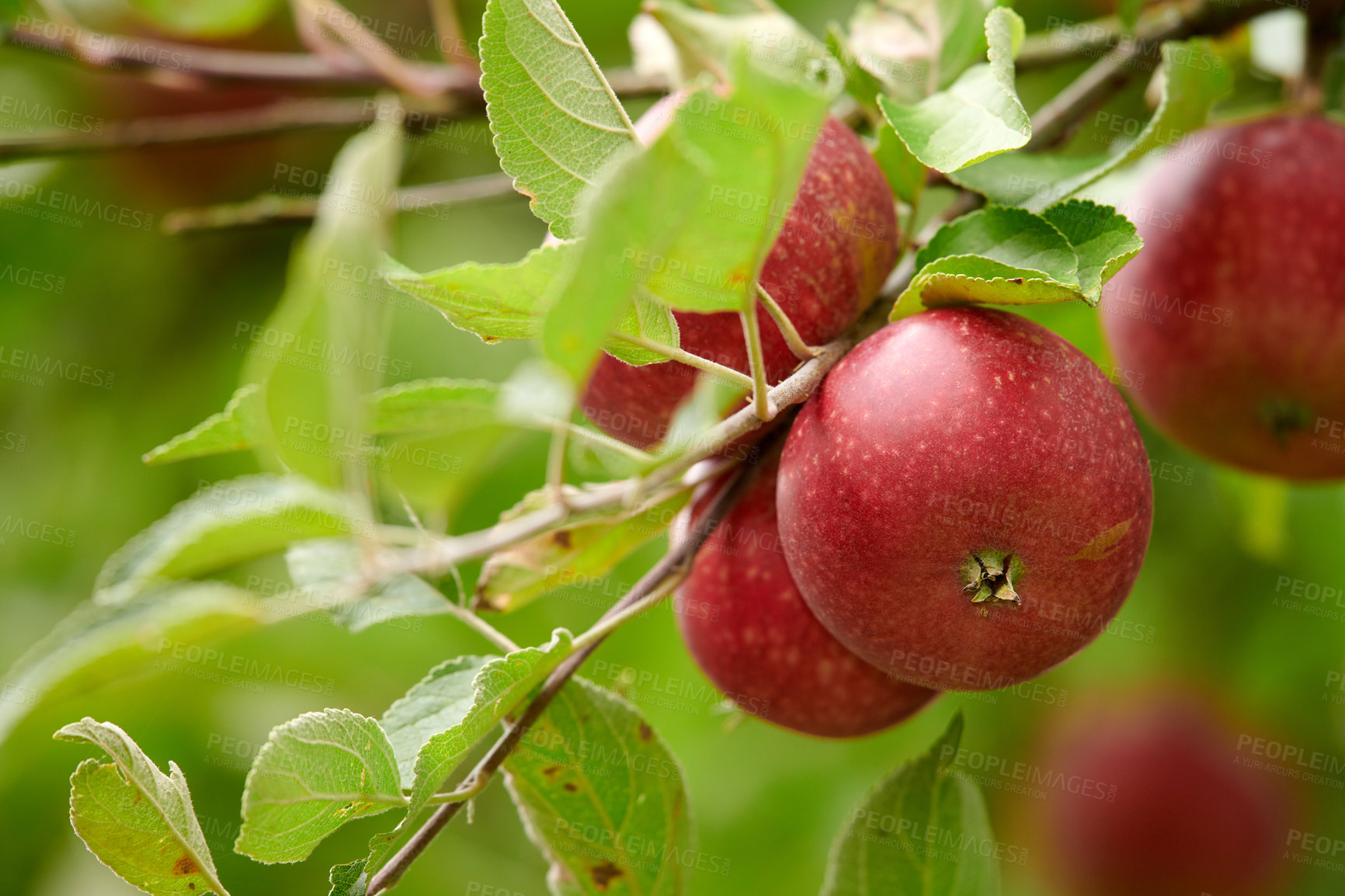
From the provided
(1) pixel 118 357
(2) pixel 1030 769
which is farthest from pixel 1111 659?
(1) pixel 118 357

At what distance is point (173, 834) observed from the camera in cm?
75

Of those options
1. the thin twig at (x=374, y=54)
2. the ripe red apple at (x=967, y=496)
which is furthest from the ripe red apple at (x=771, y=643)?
the thin twig at (x=374, y=54)

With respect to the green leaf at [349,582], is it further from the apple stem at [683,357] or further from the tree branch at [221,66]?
the tree branch at [221,66]

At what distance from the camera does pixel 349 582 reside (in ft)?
2.94

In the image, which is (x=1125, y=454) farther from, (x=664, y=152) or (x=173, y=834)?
(x=173, y=834)

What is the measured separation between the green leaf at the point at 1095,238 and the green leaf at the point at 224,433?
0.56 m

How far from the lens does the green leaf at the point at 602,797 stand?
35.4 inches

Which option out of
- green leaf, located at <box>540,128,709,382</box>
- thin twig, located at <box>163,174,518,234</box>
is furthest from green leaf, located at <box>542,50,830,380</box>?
thin twig, located at <box>163,174,518,234</box>

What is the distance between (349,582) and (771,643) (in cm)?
34

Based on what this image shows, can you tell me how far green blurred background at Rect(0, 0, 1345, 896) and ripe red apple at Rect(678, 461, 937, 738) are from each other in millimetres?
854

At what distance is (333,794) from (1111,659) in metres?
1.74

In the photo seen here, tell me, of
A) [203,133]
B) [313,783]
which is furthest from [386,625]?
[313,783]

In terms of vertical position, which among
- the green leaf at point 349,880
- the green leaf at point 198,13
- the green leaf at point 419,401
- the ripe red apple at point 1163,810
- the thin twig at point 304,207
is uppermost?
the green leaf at point 198,13

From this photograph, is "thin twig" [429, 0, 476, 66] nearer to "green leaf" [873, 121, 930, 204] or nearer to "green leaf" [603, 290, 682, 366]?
"green leaf" [873, 121, 930, 204]
